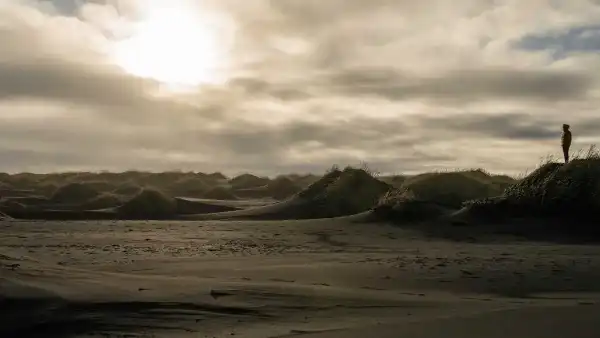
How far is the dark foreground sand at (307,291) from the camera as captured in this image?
5691 mm

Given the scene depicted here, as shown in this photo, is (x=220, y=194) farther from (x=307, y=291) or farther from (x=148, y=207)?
(x=307, y=291)

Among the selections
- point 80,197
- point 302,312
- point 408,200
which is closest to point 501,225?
point 408,200

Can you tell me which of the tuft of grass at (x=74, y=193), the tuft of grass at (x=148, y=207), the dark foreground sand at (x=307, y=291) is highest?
the tuft of grass at (x=74, y=193)

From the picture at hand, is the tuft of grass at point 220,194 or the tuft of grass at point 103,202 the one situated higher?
the tuft of grass at point 220,194

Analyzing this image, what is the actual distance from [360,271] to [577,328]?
354 centimetres

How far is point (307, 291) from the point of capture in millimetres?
7070

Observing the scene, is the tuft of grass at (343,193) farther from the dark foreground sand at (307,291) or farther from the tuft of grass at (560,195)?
the dark foreground sand at (307,291)

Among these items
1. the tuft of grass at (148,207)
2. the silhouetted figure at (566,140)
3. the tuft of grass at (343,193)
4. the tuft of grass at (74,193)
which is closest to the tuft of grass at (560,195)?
the silhouetted figure at (566,140)

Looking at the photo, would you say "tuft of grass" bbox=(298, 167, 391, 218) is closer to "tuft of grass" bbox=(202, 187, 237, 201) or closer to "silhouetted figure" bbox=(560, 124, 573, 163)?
"silhouetted figure" bbox=(560, 124, 573, 163)

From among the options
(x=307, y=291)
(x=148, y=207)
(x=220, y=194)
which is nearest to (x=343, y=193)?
(x=148, y=207)

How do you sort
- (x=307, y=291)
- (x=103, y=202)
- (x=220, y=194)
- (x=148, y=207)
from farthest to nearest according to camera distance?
(x=220, y=194)
(x=103, y=202)
(x=148, y=207)
(x=307, y=291)

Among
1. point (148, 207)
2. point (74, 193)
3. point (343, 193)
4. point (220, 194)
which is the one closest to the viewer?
point (343, 193)

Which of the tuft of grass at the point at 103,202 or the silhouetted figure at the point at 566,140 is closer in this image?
the silhouetted figure at the point at 566,140

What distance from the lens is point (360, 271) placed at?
8.68m
